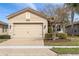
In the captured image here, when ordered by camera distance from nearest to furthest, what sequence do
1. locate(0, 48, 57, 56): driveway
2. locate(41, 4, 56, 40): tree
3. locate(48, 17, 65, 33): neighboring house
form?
locate(0, 48, 57, 56): driveway < locate(41, 4, 56, 40): tree < locate(48, 17, 65, 33): neighboring house

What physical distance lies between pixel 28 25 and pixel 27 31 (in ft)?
2.99

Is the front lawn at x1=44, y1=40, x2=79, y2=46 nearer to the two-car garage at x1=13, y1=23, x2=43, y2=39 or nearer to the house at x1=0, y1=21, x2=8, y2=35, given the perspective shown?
the two-car garage at x1=13, y1=23, x2=43, y2=39

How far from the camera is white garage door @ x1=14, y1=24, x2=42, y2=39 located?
13.1 m

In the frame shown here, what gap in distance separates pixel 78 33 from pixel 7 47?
463 cm

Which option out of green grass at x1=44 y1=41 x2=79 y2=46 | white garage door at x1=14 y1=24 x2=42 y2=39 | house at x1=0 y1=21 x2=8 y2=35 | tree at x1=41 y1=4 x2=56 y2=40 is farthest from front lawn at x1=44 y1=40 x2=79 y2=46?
house at x1=0 y1=21 x2=8 y2=35

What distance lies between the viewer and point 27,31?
12.9 meters

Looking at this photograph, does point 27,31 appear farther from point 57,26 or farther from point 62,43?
point 62,43

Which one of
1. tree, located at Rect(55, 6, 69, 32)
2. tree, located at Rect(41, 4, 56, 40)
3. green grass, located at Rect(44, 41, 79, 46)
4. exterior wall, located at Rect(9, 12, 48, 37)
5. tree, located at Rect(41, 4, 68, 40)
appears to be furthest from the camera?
exterior wall, located at Rect(9, 12, 48, 37)

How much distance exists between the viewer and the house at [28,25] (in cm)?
1316

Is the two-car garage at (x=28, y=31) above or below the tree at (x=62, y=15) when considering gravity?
below

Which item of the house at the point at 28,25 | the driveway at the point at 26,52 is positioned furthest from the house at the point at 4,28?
the driveway at the point at 26,52

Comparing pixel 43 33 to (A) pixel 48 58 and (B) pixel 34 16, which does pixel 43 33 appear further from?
(A) pixel 48 58

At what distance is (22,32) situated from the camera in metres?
13.2

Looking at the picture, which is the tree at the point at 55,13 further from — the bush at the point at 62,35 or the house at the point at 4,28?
the house at the point at 4,28
